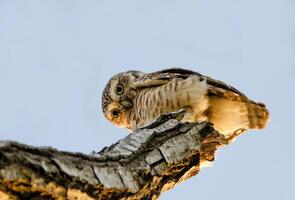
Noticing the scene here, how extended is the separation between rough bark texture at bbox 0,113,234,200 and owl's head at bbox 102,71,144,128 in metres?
2.37

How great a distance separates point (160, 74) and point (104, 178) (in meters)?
2.73

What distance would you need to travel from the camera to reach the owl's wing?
364cm

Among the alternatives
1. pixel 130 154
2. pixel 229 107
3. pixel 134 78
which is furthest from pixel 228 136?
pixel 130 154

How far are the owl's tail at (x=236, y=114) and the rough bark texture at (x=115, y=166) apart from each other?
1.18 m

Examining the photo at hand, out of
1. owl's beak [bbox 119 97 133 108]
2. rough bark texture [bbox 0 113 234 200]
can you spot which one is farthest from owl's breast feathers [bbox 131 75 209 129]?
rough bark texture [bbox 0 113 234 200]

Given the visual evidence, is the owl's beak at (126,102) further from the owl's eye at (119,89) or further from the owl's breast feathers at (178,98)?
the owl's breast feathers at (178,98)

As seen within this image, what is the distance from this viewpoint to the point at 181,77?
158 inches

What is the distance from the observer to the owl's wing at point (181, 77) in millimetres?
3643

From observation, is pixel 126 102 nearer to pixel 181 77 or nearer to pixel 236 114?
pixel 181 77

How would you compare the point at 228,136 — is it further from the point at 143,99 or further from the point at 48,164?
the point at 48,164

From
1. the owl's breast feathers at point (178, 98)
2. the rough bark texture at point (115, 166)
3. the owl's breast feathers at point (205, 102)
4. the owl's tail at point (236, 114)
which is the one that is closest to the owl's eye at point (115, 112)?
the owl's breast feathers at point (178, 98)

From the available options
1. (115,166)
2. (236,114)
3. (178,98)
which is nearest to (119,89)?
(178,98)

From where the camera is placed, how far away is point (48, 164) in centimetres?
137

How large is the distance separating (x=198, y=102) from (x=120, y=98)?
1.33 m
